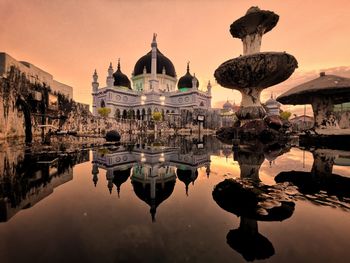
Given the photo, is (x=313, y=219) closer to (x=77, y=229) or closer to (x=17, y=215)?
(x=77, y=229)

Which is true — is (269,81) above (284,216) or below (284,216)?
above

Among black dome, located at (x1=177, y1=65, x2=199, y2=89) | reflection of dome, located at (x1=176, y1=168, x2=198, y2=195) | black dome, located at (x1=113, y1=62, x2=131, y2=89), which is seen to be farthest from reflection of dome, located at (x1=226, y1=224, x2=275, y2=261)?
black dome, located at (x1=177, y1=65, x2=199, y2=89)

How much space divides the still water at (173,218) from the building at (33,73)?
33.6ft

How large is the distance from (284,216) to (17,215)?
108 inches

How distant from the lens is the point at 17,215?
185cm

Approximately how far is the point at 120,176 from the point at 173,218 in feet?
6.38

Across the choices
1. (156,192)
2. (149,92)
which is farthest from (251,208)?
(149,92)

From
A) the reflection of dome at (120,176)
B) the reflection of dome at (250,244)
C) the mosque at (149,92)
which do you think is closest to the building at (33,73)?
the reflection of dome at (120,176)

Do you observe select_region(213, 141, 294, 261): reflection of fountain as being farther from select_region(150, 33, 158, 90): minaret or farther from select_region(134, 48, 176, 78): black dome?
select_region(134, 48, 176, 78): black dome

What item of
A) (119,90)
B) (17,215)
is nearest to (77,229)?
(17,215)

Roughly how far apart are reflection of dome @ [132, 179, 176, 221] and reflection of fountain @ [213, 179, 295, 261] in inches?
27.0

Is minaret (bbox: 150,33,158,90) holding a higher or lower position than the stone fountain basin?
higher

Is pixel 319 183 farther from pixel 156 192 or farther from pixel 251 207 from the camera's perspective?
pixel 156 192

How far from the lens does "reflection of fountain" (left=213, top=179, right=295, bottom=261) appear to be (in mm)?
1347
